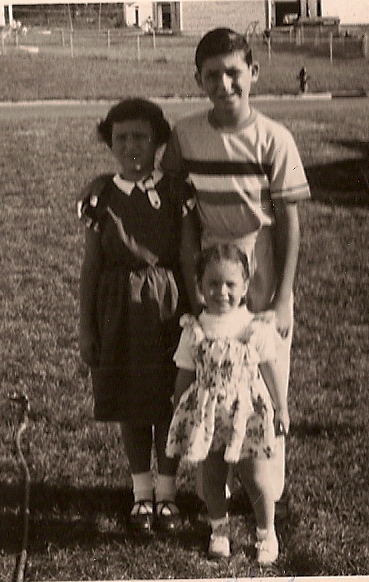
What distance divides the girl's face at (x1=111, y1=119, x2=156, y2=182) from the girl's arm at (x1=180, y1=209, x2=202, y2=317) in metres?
0.13

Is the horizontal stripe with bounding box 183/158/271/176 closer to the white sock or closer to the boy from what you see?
the boy

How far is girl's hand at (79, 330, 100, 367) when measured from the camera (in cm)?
165

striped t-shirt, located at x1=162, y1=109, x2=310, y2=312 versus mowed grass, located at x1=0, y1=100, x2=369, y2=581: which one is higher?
striped t-shirt, located at x1=162, y1=109, x2=310, y2=312

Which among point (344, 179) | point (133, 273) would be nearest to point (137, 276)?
point (133, 273)

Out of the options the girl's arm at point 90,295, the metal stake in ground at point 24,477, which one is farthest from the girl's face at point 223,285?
the metal stake in ground at point 24,477

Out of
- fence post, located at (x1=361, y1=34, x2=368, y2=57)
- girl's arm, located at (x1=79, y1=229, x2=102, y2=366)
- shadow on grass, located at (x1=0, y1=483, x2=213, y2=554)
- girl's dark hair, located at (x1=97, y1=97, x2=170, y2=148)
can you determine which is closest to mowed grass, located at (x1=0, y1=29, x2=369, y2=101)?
fence post, located at (x1=361, y1=34, x2=368, y2=57)

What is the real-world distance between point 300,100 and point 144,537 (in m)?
1.04

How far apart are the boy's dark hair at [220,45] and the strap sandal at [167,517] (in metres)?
0.92

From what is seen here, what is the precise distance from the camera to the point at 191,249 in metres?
1.59

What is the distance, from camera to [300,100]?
184 cm

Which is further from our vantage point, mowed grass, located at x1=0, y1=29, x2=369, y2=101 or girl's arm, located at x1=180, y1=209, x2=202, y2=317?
mowed grass, located at x1=0, y1=29, x2=369, y2=101

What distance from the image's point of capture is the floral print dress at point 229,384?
5.15ft

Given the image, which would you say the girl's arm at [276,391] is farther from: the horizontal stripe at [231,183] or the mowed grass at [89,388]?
the horizontal stripe at [231,183]

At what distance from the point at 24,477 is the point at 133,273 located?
59cm
